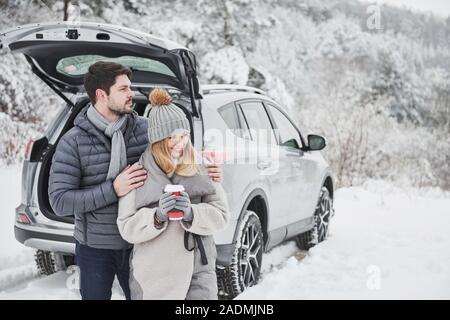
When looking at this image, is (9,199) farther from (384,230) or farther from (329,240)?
(384,230)

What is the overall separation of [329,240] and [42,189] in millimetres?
3069

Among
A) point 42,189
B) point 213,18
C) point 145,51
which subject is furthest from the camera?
point 213,18

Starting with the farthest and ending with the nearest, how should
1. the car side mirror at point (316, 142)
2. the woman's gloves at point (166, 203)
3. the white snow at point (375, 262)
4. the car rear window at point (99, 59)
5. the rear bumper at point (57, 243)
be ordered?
the car side mirror at point (316, 142) < the white snow at point (375, 262) < the rear bumper at point (57, 243) < the car rear window at point (99, 59) < the woman's gloves at point (166, 203)

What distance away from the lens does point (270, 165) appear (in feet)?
12.1

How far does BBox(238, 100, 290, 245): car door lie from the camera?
3.62 m

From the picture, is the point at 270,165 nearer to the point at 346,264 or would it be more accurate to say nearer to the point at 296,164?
the point at 296,164

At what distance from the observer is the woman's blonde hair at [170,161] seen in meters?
2.08

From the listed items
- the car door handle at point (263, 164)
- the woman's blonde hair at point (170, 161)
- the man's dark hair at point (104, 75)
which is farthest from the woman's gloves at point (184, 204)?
the car door handle at point (263, 164)

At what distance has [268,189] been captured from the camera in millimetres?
3643

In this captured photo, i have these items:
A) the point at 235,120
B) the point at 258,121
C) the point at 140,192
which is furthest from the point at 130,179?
the point at 258,121

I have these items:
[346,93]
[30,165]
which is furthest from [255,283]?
[346,93]

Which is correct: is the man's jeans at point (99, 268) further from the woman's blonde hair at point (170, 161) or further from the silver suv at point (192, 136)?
the silver suv at point (192, 136)

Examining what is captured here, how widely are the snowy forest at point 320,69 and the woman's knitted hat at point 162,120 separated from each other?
3.20 m

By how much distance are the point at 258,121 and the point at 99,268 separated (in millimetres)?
1914
